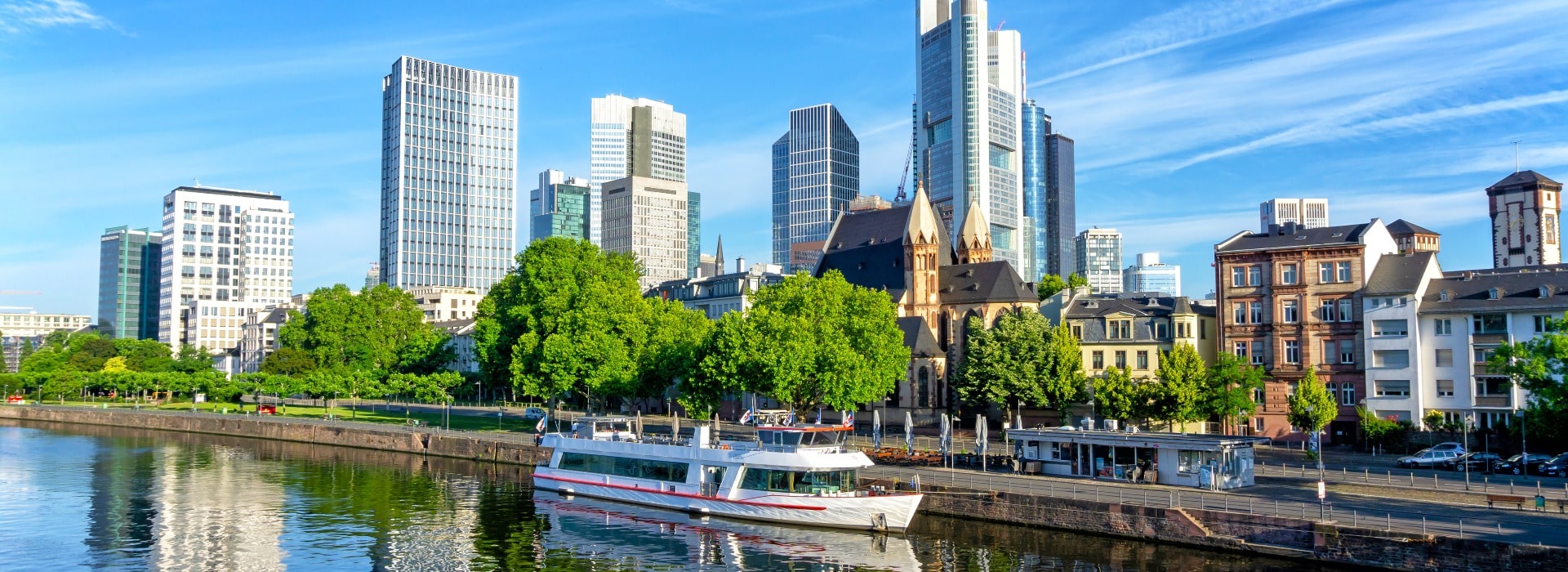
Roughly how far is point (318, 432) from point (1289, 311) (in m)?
81.1

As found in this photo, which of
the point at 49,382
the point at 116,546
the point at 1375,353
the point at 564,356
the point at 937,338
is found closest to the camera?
the point at 116,546

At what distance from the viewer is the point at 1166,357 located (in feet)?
Answer: 262

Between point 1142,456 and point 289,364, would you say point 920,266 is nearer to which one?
point 1142,456

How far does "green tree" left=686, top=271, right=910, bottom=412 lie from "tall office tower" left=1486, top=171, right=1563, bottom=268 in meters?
81.5

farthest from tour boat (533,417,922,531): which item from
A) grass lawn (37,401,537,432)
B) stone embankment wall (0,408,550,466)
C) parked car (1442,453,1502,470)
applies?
grass lawn (37,401,537,432)

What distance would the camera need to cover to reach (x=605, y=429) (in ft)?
228

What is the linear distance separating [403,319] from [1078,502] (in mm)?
120519

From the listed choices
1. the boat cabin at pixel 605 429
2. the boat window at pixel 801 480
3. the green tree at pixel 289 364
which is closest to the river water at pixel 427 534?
the boat window at pixel 801 480

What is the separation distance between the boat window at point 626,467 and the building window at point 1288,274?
46.9m

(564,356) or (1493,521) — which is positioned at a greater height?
(564,356)

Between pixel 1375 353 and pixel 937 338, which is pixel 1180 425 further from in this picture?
pixel 937 338

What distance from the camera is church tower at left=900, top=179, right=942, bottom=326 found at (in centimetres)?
11644

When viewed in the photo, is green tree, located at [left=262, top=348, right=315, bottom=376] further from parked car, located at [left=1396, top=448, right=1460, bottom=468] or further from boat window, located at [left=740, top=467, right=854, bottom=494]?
parked car, located at [left=1396, top=448, right=1460, bottom=468]

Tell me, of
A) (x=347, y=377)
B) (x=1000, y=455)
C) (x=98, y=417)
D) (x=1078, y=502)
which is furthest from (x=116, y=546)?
(x=98, y=417)
